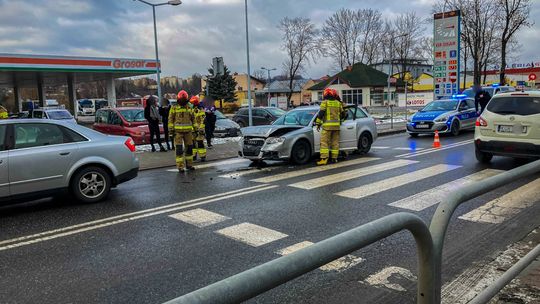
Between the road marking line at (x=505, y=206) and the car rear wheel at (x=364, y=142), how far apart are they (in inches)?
215

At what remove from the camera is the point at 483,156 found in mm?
10375

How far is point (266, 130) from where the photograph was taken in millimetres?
11141

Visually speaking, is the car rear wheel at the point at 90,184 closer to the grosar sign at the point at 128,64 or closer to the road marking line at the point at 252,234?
the road marking line at the point at 252,234

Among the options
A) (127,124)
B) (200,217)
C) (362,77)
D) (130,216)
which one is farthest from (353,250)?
(362,77)

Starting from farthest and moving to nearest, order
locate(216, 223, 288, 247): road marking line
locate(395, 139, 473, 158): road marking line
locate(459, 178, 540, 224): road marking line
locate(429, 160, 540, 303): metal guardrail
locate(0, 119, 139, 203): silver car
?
locate(395, 139, 473, 158): road marking line → locate(0, 119, 139, 203): silver car → locate(459, 178, 540, 224): road marking line → locate(216, 223, 288, 247): road marking line → locate(429, 160, 540, 303): metal guardrail

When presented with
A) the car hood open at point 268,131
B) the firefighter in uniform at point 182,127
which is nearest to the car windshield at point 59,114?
the firefighter in uniform at point 182,127

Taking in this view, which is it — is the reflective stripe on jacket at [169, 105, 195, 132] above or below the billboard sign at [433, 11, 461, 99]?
below

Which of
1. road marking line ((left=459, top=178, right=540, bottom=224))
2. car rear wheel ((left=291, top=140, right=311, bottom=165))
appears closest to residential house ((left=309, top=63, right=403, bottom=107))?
car rear wheel ((left=291, top=140, right=311, bottom=165))

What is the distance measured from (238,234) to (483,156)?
7.29 meters

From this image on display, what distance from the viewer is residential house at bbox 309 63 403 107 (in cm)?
6612

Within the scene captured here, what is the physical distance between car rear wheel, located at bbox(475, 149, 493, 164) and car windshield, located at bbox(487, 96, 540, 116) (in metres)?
1.03

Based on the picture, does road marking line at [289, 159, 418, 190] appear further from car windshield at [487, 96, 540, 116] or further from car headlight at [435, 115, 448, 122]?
car headlight at [435, 115, 448, 122]

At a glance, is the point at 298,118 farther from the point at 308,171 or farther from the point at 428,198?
the point at 428,198

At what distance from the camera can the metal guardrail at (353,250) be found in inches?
56.7
